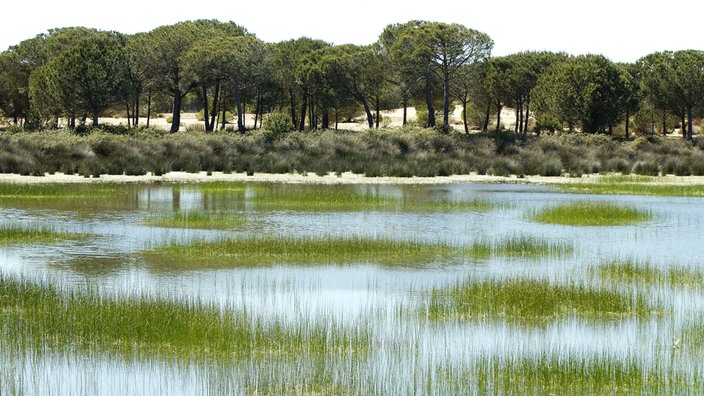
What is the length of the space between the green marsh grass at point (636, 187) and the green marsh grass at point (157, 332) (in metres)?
29.3

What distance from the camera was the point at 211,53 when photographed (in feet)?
263

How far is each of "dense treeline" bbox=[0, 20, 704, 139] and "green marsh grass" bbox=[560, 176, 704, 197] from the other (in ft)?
89.4

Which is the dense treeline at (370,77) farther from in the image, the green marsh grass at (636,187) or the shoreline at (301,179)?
the green marsh grass at (636,187)

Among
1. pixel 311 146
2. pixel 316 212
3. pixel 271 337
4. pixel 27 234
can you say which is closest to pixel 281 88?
pixel 311 146

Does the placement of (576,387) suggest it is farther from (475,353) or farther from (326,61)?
(326,61)

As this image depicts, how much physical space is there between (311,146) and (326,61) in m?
27.0

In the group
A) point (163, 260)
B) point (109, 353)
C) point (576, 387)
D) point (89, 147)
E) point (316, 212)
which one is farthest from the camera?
point (89, 147)

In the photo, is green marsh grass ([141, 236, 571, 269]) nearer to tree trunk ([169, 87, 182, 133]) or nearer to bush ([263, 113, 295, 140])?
bush ([263, 113, 295, 140])

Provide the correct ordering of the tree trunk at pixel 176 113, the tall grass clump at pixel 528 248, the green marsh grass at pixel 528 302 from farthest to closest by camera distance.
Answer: the tree trunk at pixel 176 113, the tall grass clump at pixel 528 248, the green marsh grass at pixel 528 302

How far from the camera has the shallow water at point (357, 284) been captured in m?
11.5

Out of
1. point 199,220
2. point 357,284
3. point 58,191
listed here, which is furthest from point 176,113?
point 357,284

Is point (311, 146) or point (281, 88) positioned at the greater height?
point (281, 88)

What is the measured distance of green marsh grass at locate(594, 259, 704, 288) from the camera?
58.2ft

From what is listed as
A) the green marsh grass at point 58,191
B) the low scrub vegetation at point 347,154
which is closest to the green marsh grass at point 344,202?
the green marsh grass at point 58,191
